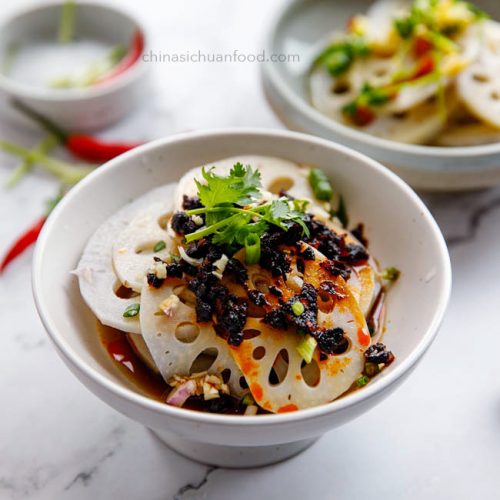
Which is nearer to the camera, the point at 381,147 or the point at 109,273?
the point at 109,273

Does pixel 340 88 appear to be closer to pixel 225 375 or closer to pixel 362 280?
pixel 362 280

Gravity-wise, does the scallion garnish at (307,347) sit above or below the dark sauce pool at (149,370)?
above

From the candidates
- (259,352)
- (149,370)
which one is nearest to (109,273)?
(149,370)

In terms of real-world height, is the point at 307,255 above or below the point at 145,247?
above

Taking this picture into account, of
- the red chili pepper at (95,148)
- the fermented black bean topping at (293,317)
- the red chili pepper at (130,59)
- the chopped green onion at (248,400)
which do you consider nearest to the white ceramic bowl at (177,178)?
the chopped green onion at (248,400)

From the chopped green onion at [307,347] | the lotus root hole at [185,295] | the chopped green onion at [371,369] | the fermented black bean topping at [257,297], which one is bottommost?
the chopped green onion at [371,369]

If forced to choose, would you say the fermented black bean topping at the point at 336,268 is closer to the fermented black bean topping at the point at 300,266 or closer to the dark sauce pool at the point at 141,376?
the fermented black bean topping at the point at 300,266

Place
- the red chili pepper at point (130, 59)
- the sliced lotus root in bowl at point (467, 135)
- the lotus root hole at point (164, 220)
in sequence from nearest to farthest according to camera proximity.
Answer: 1. the lotus root hole at point (164, 220)
2. the sliced lotus root in bowl at point (467, 135)
3. the red chili pepper at point (130, 59)
